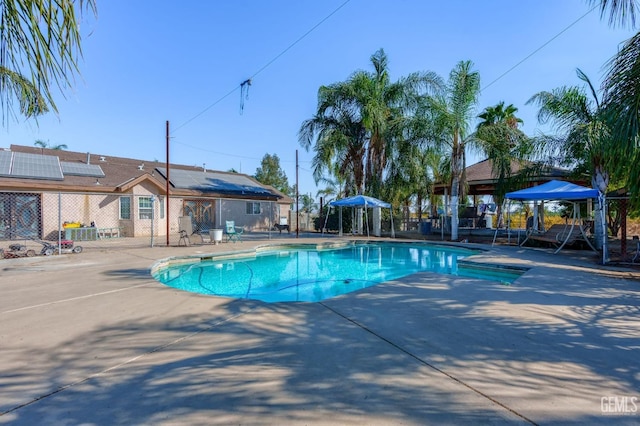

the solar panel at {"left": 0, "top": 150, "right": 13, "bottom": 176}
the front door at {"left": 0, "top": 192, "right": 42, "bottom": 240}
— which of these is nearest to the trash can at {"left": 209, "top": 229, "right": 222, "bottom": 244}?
the front door at {"left": 0, "top": 192, "right": 42, "bottom": 240}

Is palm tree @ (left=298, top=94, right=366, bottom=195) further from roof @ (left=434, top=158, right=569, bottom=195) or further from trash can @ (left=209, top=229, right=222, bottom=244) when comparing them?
trash can @ (left=209, top=229, right=222, bottom=244)

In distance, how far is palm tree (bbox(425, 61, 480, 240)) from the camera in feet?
48.0

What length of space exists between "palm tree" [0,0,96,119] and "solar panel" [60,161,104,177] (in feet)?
59.0

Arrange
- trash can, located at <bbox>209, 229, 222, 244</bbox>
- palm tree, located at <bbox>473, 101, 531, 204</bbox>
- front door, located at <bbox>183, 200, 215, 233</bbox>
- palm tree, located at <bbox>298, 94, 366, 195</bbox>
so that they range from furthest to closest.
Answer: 1. front door, located at <bbox>183, 200, 215, 233</bbox>
2. palm tree, located at <bbox>298, 94, 366, 195</bbox>
3. palm tree, located at <bbox>473, 101, 531, 204</bbox>
4. trash can, located at <bbox>209, 229, 222, 244</bbox>

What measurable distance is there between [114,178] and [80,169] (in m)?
1.73

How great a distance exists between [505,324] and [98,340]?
472cm

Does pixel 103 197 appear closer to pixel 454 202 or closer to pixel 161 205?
pixel 161 205

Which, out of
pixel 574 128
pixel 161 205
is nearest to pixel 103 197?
pixel 161 205

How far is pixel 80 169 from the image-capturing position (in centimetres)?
1694

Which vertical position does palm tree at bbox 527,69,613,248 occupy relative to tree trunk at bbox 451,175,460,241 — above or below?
above

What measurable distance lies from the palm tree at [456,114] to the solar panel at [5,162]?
63.1ft

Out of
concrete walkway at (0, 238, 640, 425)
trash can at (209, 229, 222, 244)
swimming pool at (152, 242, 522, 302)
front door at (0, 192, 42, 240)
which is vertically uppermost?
front door at (0, 192, 42, 240)

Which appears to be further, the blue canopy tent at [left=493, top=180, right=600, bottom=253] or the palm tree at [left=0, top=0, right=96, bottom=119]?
the blue canopy tent at [left=493, top=180, right=600, bottom=253]

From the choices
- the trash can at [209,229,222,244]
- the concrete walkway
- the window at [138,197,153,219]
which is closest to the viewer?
the concrete walkway
